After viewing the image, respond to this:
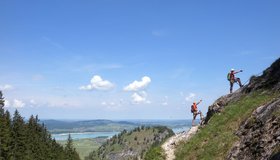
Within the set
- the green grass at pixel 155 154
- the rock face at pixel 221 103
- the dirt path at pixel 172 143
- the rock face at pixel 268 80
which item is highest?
the rock face at pixel 268 80

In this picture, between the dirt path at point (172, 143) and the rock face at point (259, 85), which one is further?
the dirt path at point (172, 143)

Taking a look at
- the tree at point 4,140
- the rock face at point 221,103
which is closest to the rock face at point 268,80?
the rock face at point 221,103

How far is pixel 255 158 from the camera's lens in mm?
17016

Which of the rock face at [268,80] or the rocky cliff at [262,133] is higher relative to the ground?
the rock face at [268,80]

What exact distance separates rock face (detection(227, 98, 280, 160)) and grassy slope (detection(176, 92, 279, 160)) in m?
1.02

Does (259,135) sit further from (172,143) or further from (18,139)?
(18,139)

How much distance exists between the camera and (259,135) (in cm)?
1870

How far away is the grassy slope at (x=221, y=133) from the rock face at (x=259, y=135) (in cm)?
102

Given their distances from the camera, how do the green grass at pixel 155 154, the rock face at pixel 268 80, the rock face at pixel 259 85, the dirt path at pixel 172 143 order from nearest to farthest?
1. the rock face at pixel 268 80
2. the rock face at pixel 259 85
3. the green grass at pixel 155 154
4. the dirt path at pixel 172 143

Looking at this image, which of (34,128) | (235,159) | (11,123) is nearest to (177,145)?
(235,159)

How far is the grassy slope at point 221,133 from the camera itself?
2191 cm

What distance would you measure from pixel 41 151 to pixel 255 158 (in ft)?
303

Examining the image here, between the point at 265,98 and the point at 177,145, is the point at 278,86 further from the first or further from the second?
the point at 177,145

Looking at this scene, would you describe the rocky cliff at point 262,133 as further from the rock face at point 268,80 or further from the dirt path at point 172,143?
the dirt path at point 172,143
